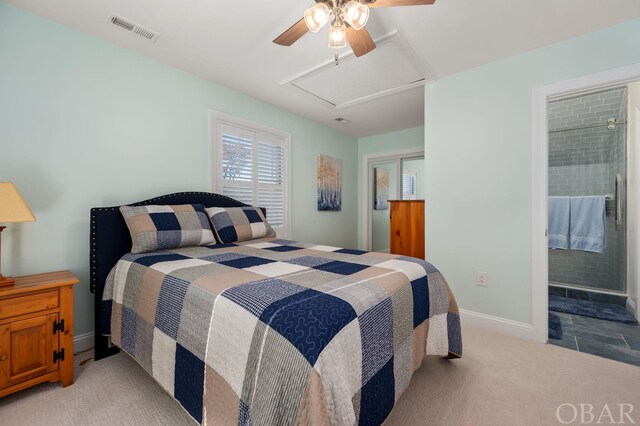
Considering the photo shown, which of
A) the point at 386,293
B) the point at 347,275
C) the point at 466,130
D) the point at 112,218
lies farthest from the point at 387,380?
the point at 466,130

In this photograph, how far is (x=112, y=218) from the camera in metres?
1.99

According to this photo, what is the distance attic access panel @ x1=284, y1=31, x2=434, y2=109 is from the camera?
2309 millimetres

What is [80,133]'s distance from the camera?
2047 mm

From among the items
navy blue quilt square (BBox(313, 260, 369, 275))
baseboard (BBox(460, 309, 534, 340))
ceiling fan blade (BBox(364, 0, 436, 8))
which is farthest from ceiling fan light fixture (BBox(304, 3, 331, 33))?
baseboard (BBox(460, 309, 534, 340))

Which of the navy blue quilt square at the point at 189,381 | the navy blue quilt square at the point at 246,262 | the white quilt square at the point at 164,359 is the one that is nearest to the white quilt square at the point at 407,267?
the navy blue quilt square at the point at 246,262

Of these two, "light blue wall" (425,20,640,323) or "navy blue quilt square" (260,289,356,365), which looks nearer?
"navy blue quilt square" (260,289,356,365)

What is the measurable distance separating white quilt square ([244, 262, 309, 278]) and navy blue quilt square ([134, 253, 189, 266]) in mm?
625

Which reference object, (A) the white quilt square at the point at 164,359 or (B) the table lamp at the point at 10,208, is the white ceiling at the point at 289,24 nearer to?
(B) the table lamp at the point at 10,208

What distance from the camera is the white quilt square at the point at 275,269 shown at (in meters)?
1.35

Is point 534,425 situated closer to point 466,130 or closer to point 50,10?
point 466,130

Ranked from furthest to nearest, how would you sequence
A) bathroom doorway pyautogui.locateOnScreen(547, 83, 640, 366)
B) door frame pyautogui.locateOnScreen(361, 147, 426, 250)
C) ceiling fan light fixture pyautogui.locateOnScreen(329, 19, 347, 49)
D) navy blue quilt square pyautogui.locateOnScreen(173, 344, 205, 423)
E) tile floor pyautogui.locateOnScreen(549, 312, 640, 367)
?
1. door frame pyautogui.locateOnScreen(361, 147, 426, 250)
2. bathroom doorway pyautogui.locateOnScreen(547, 83, 640, 366)
3. tile floor pyautogui.locateOnScreen(549, 312, 640, 367)
4. ceiling fan light fixture pyautogui.locateOnScreen(329, 19, 347, 49)
5. navy blue quilt square pyautogui.locateOnScreen(173, 344, 205, 423)

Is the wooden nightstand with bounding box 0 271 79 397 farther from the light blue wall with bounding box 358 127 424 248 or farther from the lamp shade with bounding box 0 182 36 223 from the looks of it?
the light blue wall with bounding box 358 127 424 248

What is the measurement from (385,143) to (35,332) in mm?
4691

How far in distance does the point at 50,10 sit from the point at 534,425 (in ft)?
12.7
